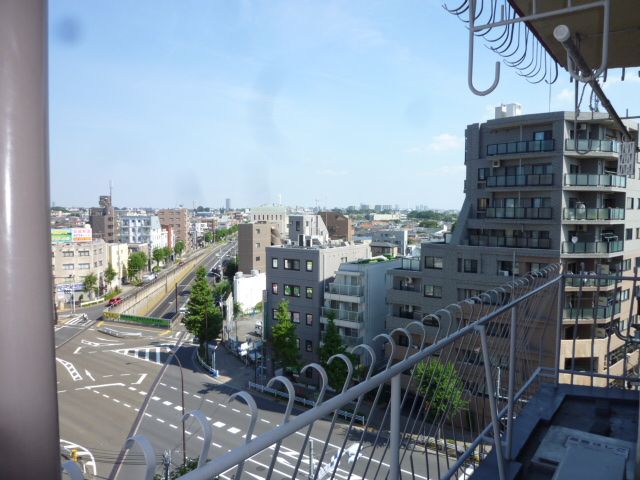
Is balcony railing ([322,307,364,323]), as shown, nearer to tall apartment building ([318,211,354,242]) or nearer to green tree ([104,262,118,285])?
tall apartment building ([318,211,354,242])

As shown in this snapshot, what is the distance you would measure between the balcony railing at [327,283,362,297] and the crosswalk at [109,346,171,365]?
35.4 ft

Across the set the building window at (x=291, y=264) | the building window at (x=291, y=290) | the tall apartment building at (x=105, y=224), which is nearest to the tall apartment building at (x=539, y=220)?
the building window at (x=291, y=290)

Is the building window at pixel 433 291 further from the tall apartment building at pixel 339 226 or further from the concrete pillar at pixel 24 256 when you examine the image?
the tall apartment building at pixel 339 226

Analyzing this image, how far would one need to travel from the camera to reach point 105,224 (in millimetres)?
66938

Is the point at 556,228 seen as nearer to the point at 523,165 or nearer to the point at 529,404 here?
the point at 523,165

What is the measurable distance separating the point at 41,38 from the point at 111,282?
52.4 metres

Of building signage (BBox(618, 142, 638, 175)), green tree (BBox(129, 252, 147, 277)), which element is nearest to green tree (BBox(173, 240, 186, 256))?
green tree (BBox(129, 252, 147, 277))

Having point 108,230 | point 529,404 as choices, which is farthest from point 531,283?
point 108,230

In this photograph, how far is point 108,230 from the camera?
6775 centimetres

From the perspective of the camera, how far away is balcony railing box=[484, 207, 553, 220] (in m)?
17.8

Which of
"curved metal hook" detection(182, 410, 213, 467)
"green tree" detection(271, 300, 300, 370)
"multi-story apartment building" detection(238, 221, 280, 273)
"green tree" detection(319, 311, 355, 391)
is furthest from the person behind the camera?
"multi-story apartment building" detection(238, 221, 280, 273)

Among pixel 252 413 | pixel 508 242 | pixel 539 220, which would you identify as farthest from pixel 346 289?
pixel 252 413

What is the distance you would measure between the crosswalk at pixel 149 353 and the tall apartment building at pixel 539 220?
1431cm

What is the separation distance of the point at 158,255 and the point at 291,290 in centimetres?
4490
